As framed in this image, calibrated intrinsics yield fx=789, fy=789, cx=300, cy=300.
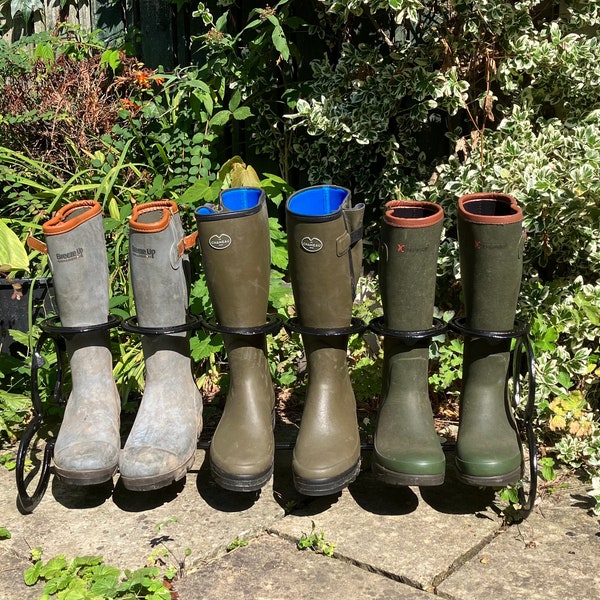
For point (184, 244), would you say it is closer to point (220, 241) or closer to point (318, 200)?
point (220, 241)

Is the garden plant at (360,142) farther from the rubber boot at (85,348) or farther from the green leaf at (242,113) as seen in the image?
the rubber boot at (85,348)

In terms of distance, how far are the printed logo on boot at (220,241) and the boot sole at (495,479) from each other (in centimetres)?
95

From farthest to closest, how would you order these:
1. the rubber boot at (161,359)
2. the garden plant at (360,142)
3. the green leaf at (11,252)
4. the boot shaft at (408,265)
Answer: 1. the green leaf at (11,252)
2. the garden plant at (360,142)
3. the rubber boot at (161,359)
4. the boot shaft at (408,265)

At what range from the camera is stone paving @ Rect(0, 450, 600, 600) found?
2.02m

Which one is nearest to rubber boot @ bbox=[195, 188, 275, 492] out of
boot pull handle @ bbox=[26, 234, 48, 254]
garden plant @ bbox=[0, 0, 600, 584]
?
boot pull handle @ bbox=[26, 234, 48, 254]

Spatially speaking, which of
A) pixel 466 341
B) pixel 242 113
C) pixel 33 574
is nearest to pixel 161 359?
pixel 33 574

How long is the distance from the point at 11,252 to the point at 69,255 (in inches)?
39.5

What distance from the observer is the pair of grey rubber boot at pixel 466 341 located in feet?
7.23

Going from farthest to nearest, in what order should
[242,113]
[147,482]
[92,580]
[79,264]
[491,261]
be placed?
[242,113] → [79,264] → [147,482] → [491,261] → [92,580]

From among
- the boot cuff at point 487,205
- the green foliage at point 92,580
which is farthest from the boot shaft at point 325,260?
the green foliage at point 92,580

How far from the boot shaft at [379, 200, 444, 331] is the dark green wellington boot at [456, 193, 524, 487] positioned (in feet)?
0.32

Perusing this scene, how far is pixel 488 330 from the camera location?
2.26 metres

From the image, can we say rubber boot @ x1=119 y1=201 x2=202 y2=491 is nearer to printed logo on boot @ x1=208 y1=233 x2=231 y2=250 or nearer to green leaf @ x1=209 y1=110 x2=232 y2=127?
printed logo on boot @ x1=208 y1=233 x2=231 y2=250

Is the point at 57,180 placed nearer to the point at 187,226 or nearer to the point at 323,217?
the point at 187,226
